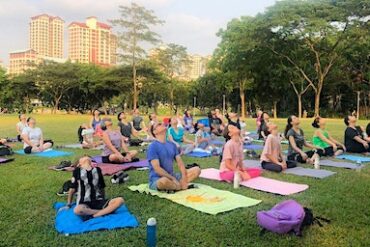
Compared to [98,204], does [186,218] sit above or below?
below

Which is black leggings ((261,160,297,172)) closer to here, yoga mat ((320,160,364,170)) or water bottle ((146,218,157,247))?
yoga mat ((320,160,364,170))

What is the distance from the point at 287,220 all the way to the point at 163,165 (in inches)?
88.0

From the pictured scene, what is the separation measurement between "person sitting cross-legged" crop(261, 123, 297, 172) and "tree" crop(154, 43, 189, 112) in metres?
40.7

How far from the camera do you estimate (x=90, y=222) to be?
4.46m

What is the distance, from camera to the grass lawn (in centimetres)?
407

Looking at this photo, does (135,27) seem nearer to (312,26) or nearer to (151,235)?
(312,26)

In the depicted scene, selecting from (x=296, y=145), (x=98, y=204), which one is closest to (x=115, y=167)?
(x=98, y=204)

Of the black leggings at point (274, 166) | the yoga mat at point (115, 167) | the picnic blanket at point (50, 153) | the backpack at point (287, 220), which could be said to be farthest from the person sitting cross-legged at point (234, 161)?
the picnic blanket at point (50, 153)

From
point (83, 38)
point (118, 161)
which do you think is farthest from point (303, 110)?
point (83, 38)

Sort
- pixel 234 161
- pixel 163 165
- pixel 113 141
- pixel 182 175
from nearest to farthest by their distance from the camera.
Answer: pixel 163 165, pixel 182 175, pixel 234 161, pixel 113 141

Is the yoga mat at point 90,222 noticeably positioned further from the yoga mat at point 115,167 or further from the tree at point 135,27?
the tree at point 135,27

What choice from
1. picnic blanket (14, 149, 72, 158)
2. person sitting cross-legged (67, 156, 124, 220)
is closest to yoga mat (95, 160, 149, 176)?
picnic blanket (14, 149, 72, 158)

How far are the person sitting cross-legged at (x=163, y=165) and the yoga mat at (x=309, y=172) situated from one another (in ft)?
8.29

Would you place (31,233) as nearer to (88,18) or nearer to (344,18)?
(344,18)
